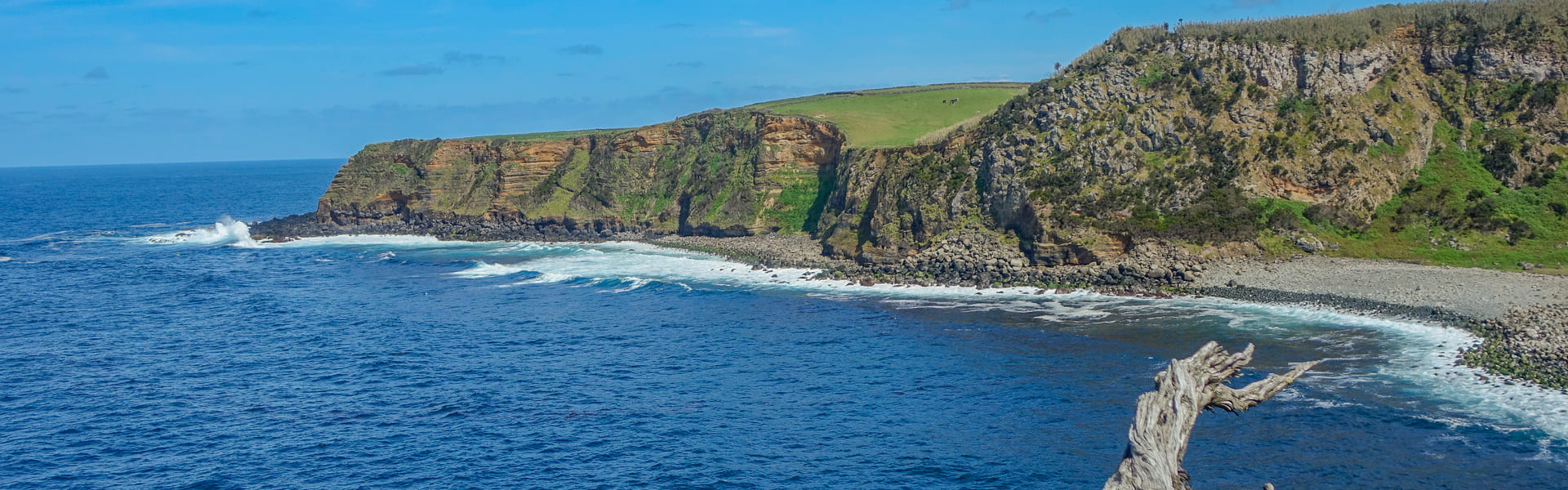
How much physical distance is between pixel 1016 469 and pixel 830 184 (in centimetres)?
6346

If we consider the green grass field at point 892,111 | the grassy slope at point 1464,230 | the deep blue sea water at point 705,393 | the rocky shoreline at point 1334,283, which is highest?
the green grass field at point 892,111

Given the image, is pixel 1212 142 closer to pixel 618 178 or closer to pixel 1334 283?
pixel 1334 283

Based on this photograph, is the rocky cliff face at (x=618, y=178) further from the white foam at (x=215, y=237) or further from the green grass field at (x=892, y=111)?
the white foam at (x=215, y=237)

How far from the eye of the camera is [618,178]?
106 meters

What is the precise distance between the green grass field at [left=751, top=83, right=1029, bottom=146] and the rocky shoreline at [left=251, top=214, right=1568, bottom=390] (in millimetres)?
14436

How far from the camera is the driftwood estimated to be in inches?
640

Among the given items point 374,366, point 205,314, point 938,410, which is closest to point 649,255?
point 205,314

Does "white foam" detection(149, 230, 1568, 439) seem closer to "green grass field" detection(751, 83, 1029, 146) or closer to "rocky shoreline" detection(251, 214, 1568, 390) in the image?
"rocky shoreline" detection(251, 214, 1568, 390)

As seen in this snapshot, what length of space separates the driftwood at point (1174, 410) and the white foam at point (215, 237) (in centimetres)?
10402

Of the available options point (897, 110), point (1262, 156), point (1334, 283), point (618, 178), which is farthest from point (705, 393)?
point (897, 110)

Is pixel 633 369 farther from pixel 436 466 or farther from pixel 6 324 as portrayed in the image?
pixel 6 324

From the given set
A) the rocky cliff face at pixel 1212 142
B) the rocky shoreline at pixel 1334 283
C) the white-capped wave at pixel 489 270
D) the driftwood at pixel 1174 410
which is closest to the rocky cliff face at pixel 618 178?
the white-capped wave at pixel 489 270

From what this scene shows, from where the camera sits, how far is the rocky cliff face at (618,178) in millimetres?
94562

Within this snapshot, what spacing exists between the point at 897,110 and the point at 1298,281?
53.7 meters
